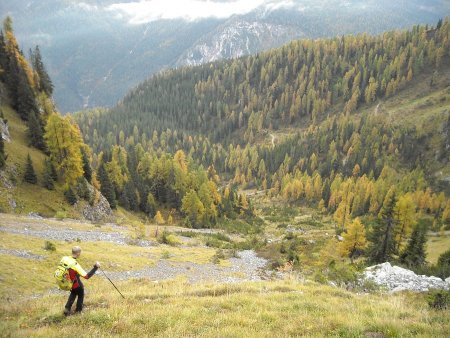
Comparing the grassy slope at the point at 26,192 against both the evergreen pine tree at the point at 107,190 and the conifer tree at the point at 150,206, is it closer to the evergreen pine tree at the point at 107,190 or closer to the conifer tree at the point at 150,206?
the evergreen pine tree at the point at 107,190

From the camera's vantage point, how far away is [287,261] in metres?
48.1

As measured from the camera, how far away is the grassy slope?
48884 mm

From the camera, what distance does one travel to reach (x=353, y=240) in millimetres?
55750

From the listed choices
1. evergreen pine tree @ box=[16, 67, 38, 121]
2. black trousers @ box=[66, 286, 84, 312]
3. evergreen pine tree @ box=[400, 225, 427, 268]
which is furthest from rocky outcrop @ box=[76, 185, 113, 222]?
evergreen pine tree @ box=[400, 225, 427, 268]

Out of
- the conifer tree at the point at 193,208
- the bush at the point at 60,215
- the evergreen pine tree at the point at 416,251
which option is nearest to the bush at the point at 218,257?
the evergreen pine tree at the point at 416,251

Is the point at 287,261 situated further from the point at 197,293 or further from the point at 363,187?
the point at 363,187

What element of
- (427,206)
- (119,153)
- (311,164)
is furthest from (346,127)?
(119,153)

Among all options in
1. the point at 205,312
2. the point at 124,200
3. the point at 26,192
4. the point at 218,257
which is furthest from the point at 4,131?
the point at 205,312

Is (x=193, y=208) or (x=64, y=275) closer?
(x=64, y=275)

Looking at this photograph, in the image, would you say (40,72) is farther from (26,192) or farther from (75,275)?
(75,275)

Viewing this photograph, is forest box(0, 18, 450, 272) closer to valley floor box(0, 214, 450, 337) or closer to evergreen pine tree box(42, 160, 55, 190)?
evergreen pine tree box(42, 160, 55, 190)

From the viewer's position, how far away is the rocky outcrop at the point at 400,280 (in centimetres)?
3072

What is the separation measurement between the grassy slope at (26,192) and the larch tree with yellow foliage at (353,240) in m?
46.8

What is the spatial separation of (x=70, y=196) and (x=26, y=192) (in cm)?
714
